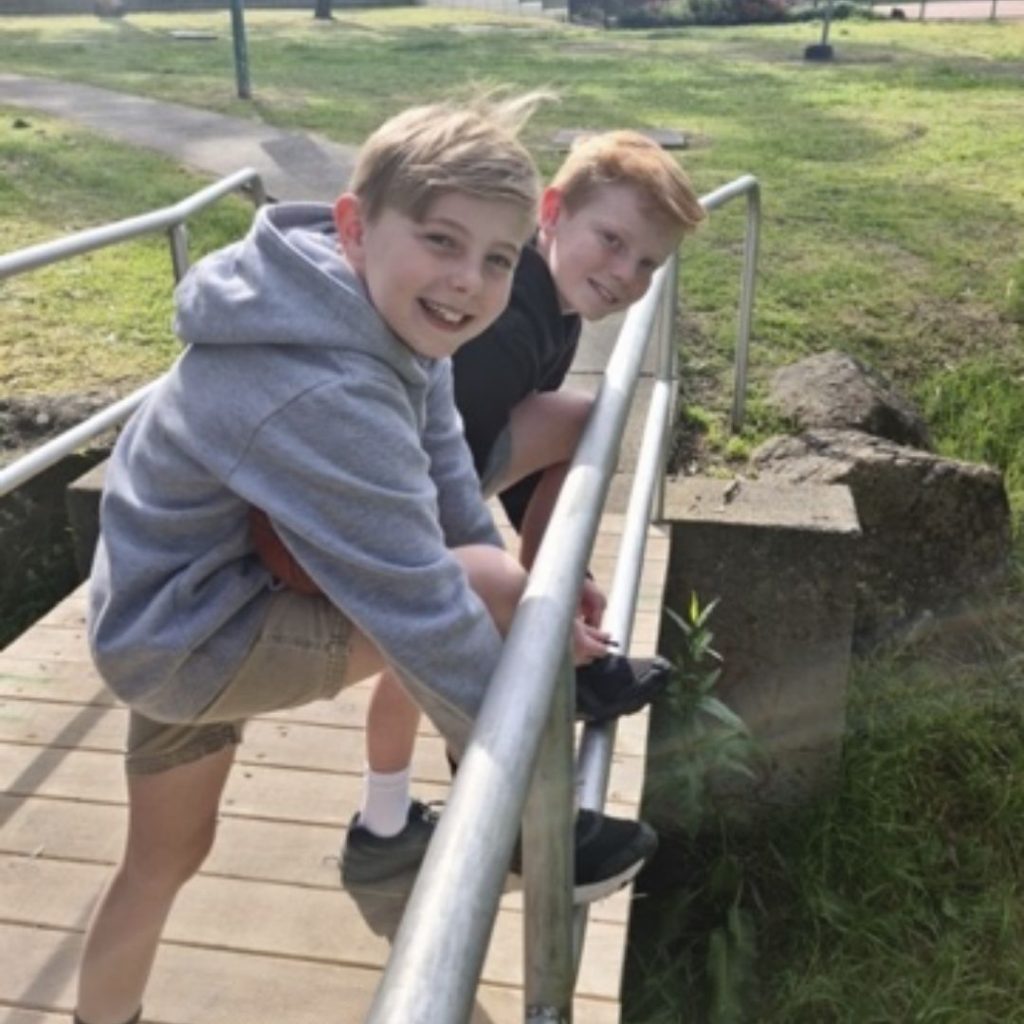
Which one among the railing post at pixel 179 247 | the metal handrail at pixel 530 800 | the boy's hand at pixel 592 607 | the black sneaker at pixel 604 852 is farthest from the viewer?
the railing post at pixel 179 247

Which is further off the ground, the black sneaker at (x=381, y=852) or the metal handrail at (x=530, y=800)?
the metal handrail at (x=530, y=800)

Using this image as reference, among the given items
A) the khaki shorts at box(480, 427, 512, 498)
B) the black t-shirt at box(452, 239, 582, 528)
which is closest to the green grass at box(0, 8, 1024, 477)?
the black t-shirt at box(452, 239, 582, 528)

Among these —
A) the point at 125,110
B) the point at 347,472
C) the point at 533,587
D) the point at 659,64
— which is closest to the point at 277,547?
the point at 347,472

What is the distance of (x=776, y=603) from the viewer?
4312mm

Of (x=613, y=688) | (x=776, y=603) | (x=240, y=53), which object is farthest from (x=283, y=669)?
(x=240, y=53)

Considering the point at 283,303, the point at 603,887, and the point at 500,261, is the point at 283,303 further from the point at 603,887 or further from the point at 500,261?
the point at 603,887

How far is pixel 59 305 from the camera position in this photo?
6.33 m

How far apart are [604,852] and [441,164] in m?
0.95

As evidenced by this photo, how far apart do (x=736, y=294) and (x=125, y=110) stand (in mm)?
7429

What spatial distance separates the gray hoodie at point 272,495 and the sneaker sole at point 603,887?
1.22 ft

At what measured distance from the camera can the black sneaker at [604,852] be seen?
1982 mm

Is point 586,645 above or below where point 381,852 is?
above

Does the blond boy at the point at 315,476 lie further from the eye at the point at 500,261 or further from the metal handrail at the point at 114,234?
the metal handrail at the point at 114,234

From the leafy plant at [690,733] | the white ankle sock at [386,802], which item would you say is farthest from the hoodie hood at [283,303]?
the leafy plant at [690,733]
